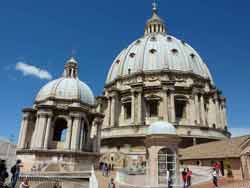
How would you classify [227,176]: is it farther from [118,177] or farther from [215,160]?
[118,177]

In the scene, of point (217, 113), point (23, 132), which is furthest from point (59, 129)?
point (217, 113)

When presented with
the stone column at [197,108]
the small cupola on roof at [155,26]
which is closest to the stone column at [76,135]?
the stone column at [197,108]

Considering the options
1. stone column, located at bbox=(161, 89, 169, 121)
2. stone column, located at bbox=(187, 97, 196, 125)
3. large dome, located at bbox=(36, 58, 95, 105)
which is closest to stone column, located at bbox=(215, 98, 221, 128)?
stone column, located at bbox=(187, 97, 196, 125)

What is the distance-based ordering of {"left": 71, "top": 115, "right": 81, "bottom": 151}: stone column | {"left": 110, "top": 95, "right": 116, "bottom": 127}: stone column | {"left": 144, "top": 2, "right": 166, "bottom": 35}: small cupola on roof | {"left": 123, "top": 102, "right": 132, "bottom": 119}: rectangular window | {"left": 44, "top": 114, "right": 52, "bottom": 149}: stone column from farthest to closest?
1. {"left": 144, "top": 2, "right": 166, "bottom": 35}: small cupola on roof
2. {"left": 123, "top": 102, "right": 132, "bottom": 119}: rectangular window
3. {"left": 110, "top": 95, "right": 116, "bottom": 127}: stone column
4. {"left": 44, "top": 114, "right": 52, "bottom": 149}: stone column
5. {"left": 71, "top": 115, "right": 81, "bottom": 151}: stone column

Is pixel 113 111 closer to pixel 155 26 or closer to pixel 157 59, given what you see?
pixel 157 59

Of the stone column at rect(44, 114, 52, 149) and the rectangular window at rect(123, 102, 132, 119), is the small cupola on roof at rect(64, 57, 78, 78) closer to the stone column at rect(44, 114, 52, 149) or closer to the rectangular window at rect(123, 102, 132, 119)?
the stone column at rect(44, 114, 52, 149)

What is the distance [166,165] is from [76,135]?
60.4 ft

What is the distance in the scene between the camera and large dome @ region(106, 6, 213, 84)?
5256 centimetres

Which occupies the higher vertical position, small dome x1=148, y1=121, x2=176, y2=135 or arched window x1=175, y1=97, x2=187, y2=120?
arched window x1=175, y1=97, x2=187, y2=120

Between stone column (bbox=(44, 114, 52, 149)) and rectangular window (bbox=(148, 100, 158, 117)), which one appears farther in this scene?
rectangular window (bbox=(148, 100, 158, 117))

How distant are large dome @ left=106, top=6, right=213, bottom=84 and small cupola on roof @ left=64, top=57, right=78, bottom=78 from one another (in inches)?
521

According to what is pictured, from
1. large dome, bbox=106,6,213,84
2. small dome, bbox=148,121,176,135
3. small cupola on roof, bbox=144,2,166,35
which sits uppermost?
small cupola on roof, bbox=144,2,166,35

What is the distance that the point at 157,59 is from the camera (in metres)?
53.4

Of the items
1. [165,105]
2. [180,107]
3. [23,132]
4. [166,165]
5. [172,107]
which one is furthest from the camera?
[180,107]
